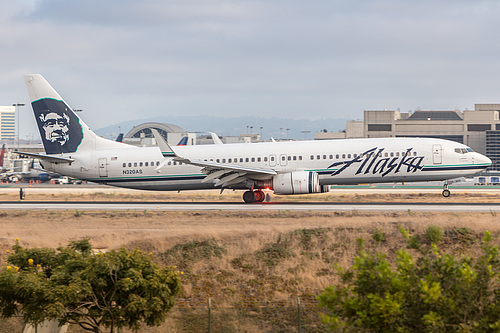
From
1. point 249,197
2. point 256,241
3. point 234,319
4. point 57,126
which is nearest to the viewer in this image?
point 234,319

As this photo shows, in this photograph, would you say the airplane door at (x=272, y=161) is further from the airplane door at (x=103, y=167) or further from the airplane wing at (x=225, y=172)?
the airplane door at (x=103, y=167)

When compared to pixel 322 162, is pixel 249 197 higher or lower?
lower

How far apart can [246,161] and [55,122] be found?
16.4 m

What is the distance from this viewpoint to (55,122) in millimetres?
48438

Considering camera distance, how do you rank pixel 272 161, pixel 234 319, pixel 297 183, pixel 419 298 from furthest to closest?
pixel 272 161 → pixel 297 183 → pixel 234 319 → pixel 419 298

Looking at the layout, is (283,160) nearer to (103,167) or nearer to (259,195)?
(259,195)

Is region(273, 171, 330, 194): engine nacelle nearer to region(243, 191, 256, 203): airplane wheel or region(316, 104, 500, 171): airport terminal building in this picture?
region(243, 191, 256, 203): airplane wheel

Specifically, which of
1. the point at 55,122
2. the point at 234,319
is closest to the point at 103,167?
the point at 55,122

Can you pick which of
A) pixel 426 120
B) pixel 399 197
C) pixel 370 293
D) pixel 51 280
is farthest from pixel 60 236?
pixel 426 120

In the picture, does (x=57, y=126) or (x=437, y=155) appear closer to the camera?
(x=437, y=155)

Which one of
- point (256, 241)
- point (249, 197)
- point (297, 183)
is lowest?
point (256, 241)

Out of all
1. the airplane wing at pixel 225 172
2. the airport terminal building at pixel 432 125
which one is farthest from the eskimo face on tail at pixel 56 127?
the airport terminal building at pixel 432 125

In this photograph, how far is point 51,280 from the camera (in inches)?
689

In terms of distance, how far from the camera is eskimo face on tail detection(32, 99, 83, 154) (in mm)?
48250
